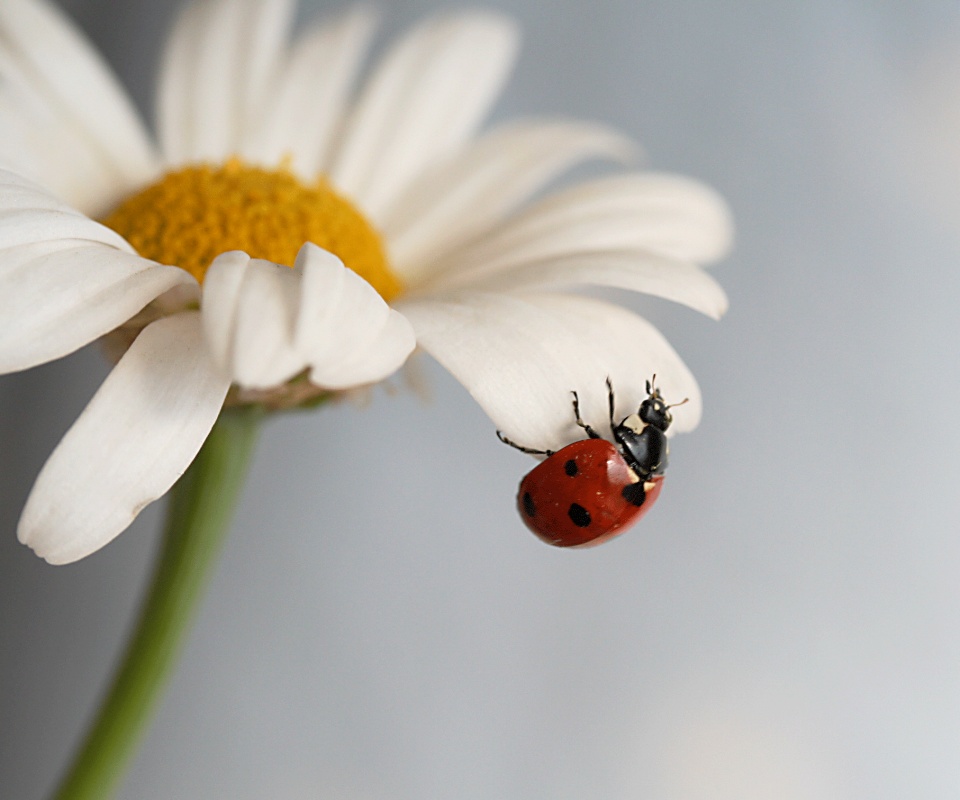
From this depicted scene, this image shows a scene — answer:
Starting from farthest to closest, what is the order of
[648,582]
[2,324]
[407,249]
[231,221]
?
1. [648,582]
2. [407,249]
3. [231,221]
4. [2,324]

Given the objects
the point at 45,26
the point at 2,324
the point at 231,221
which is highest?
the point at 45,26

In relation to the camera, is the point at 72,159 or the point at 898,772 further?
the point at 898,772

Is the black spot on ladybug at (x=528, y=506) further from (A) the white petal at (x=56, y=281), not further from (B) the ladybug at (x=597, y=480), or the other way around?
(A) the white petal at (x=56, y=281)

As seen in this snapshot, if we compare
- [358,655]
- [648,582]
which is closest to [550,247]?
[648,582]

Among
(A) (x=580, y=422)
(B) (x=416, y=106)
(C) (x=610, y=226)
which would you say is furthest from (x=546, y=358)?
(B) (x=416, y=106)

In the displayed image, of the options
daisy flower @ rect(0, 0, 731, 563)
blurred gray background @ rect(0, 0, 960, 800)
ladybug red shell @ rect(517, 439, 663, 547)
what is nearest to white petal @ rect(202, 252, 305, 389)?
daisy flower @ rect(0, 0, 731, 563)

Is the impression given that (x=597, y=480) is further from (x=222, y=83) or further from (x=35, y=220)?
(x=222, y=83)

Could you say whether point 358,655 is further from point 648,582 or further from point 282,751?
point 648,582
